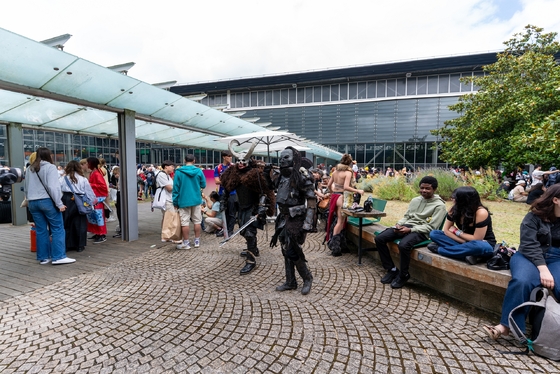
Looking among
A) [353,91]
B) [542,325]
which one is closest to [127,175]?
[542,325]

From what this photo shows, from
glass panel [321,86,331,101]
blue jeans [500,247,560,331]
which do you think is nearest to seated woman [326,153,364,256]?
blue jeans [500,247,560,331]

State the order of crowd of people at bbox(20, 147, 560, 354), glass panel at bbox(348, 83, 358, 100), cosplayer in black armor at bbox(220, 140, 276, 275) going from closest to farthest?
crowd of people at bbox(20, 147, 560, 354), cosplayer in black armor at bbox(220, 140, 276, 275), glass panel at bbox(348, 83, 358, 100)

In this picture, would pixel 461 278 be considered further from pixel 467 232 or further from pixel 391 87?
pixel 391 87

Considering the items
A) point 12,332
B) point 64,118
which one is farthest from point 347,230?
point 64,118

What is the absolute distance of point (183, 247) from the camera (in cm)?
592

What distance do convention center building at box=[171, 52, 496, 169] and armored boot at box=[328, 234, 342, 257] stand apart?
79.5ft

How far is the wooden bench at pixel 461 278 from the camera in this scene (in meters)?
3.06

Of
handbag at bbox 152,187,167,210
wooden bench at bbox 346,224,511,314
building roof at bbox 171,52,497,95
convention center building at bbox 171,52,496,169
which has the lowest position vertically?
wooden bench at bbox 346,224,511,314

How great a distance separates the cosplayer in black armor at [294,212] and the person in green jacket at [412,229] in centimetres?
119

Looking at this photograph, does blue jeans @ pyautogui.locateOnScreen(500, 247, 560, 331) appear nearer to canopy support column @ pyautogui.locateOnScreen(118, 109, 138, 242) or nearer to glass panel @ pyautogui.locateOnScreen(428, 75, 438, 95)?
canopy support column @ pyautogui.locateOnScreen(118, 109, 138, 242)

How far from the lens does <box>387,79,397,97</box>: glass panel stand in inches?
1193

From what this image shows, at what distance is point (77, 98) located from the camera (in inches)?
216

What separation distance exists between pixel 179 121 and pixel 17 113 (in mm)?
3592

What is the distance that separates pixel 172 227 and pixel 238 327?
11.6ft
